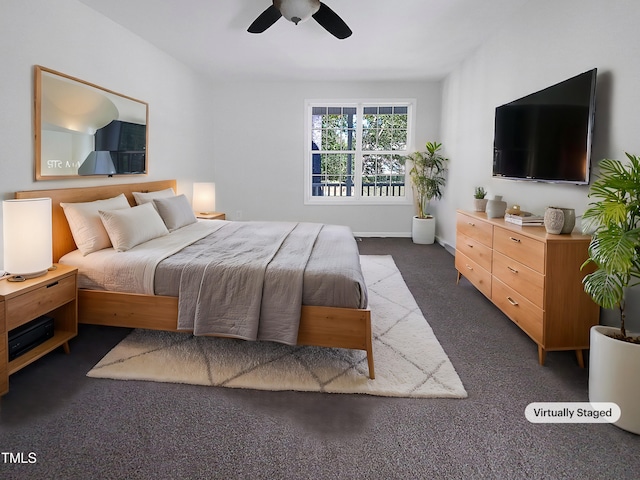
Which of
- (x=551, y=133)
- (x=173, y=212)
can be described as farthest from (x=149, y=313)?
(x=551, y=133)

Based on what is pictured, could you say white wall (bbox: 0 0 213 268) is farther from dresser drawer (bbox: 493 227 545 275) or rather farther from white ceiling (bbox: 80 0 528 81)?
dresser drawer (bbox: 493 227 545 275)

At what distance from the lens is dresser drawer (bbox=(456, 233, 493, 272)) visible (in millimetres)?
3336

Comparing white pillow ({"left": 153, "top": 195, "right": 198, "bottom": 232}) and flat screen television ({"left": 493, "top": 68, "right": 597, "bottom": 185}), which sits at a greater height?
flat screen television ({"left": 493, "top": 68, "right": 597, "bottom": 185})

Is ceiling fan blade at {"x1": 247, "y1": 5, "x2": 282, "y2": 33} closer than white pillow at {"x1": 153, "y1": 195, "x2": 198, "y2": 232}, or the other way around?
ceiling fan blade at {"x1": 247, "y1": 5, "x2": 282, "y2": 33}

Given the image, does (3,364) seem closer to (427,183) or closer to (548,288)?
(548,288)

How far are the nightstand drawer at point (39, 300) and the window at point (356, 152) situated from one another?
15.3 feet

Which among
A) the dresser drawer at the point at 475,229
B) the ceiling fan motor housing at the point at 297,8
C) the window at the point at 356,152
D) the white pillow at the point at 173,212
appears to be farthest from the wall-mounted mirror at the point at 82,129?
the dresser drawer at the point at 475,229

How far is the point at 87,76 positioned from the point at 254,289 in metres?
2.56

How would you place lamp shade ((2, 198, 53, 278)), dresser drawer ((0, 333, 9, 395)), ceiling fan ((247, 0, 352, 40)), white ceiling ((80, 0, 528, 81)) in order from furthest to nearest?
white ceiling ((80, 0, 528, 81))
ceiling fan ((247, 0, 352, 40))
lamp shade ((2, 198, 53, 278))
dresser drawer ((0, 333, 9, 395))

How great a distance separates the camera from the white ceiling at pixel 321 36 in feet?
11.7

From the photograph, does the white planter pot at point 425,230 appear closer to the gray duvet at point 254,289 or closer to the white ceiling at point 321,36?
the white ceiling at point 321,36

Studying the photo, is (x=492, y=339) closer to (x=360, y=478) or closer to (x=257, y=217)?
(x=360, y=478)

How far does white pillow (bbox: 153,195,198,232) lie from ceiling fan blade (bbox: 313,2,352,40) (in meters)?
2.22

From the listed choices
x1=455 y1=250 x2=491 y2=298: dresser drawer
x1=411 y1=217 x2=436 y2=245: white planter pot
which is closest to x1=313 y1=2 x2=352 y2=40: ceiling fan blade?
x1=455 y1=250 x2=491 y2=298: dresser drawer
